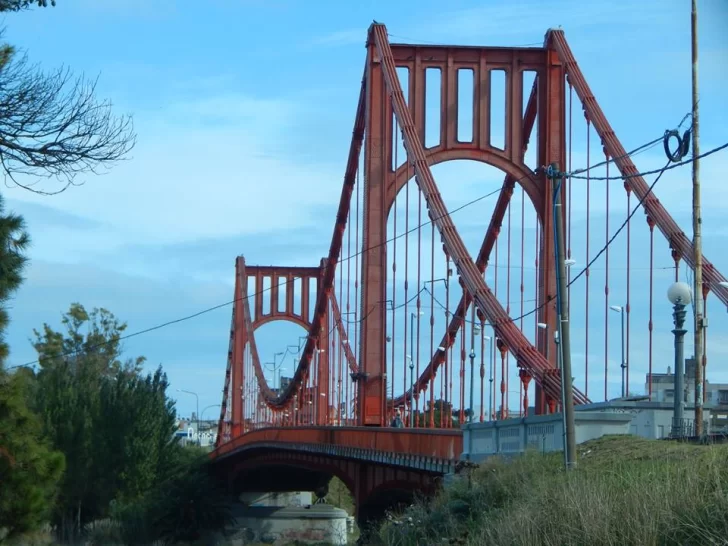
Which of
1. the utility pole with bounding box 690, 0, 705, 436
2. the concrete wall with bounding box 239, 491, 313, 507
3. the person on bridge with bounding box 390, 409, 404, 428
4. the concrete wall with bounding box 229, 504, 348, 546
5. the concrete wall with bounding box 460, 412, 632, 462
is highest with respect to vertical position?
the utility pole with bounding box 690, 0, 705, 436

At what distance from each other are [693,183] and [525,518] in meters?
12.1

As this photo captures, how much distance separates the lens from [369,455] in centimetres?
3086

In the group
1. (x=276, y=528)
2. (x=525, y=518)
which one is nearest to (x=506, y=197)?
(x=525, y=518)

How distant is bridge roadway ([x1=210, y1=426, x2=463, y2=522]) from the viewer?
24672 mm

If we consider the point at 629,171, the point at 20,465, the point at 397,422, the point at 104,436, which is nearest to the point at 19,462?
the point at 20,465

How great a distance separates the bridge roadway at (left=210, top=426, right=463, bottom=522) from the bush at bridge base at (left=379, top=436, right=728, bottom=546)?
234 inches

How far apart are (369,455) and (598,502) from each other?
1959 cm

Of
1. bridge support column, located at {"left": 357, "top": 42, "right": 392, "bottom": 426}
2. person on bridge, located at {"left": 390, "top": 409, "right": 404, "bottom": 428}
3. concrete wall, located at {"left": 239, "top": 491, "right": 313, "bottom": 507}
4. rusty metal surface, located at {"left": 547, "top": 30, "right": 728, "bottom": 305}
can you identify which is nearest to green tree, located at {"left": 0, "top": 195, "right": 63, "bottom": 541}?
rusty metal surface, located at {"left": 547, "top": 30, "right": 728, "bottom": 305}

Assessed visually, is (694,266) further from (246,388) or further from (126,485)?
(246,388)

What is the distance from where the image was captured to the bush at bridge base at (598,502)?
1059 cm

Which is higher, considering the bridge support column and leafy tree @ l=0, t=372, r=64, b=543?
the bridge support column

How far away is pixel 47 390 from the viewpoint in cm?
5866

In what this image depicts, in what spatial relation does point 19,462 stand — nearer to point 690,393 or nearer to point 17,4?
point 17,4

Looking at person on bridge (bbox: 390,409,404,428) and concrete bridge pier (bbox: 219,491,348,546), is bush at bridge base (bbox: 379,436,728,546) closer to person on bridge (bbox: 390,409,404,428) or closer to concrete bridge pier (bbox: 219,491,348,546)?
person on bridge (bbox: 390,409,404,428)
